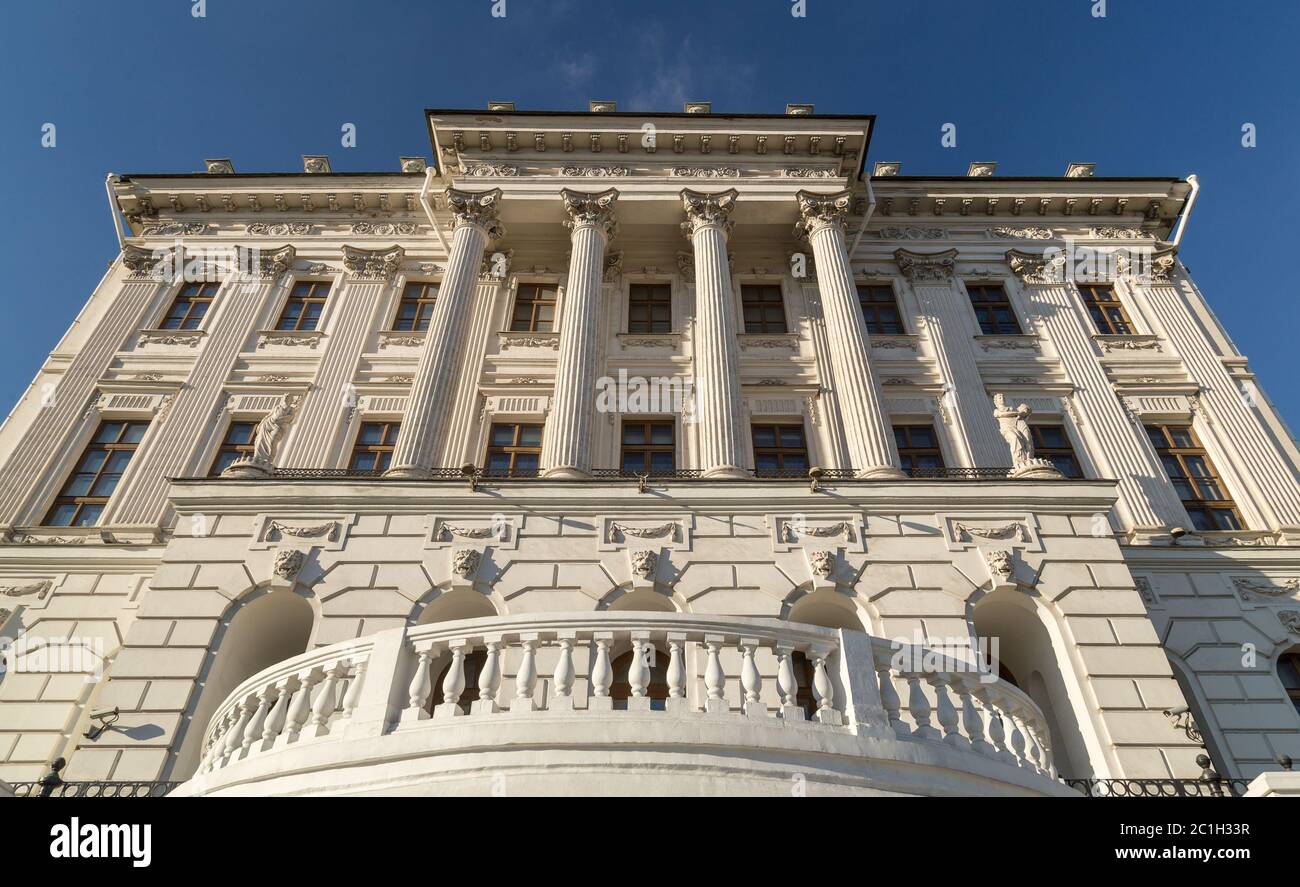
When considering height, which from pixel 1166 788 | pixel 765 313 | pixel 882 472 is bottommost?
pixel 1166 788

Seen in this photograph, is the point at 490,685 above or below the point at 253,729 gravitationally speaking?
above

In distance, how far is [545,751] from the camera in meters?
7.36

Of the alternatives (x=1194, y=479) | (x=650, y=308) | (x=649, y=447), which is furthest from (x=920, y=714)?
(x=650, y=308)

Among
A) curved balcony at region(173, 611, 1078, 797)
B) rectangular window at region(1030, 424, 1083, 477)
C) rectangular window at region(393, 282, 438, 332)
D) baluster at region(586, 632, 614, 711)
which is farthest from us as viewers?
rectangular window at region(393, 282, 438, 332)

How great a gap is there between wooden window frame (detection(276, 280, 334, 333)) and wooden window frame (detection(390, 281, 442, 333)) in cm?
196

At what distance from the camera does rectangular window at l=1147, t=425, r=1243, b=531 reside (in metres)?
17.5

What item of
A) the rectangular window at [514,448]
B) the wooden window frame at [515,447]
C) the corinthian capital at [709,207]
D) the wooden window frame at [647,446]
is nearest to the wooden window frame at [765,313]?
the corinthian capital at [709,207]

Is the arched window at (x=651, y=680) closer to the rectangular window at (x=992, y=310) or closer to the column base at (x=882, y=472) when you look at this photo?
the column base at (x=882, y=472)

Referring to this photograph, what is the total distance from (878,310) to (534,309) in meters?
9.28

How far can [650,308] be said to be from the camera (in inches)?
859

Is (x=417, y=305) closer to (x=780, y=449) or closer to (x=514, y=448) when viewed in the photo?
(x=514, y=448)

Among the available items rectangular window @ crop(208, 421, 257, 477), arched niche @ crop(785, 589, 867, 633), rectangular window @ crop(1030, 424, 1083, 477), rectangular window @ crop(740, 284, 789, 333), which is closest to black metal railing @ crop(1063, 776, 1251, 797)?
arched niche @ crop(785, 589, 867, 633)

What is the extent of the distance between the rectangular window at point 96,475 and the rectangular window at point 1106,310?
24.1 meters

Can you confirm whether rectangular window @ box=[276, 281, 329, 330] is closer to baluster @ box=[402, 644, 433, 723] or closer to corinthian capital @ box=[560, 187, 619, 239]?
corinthian capital @ box=[560, 187, 619, 239]
